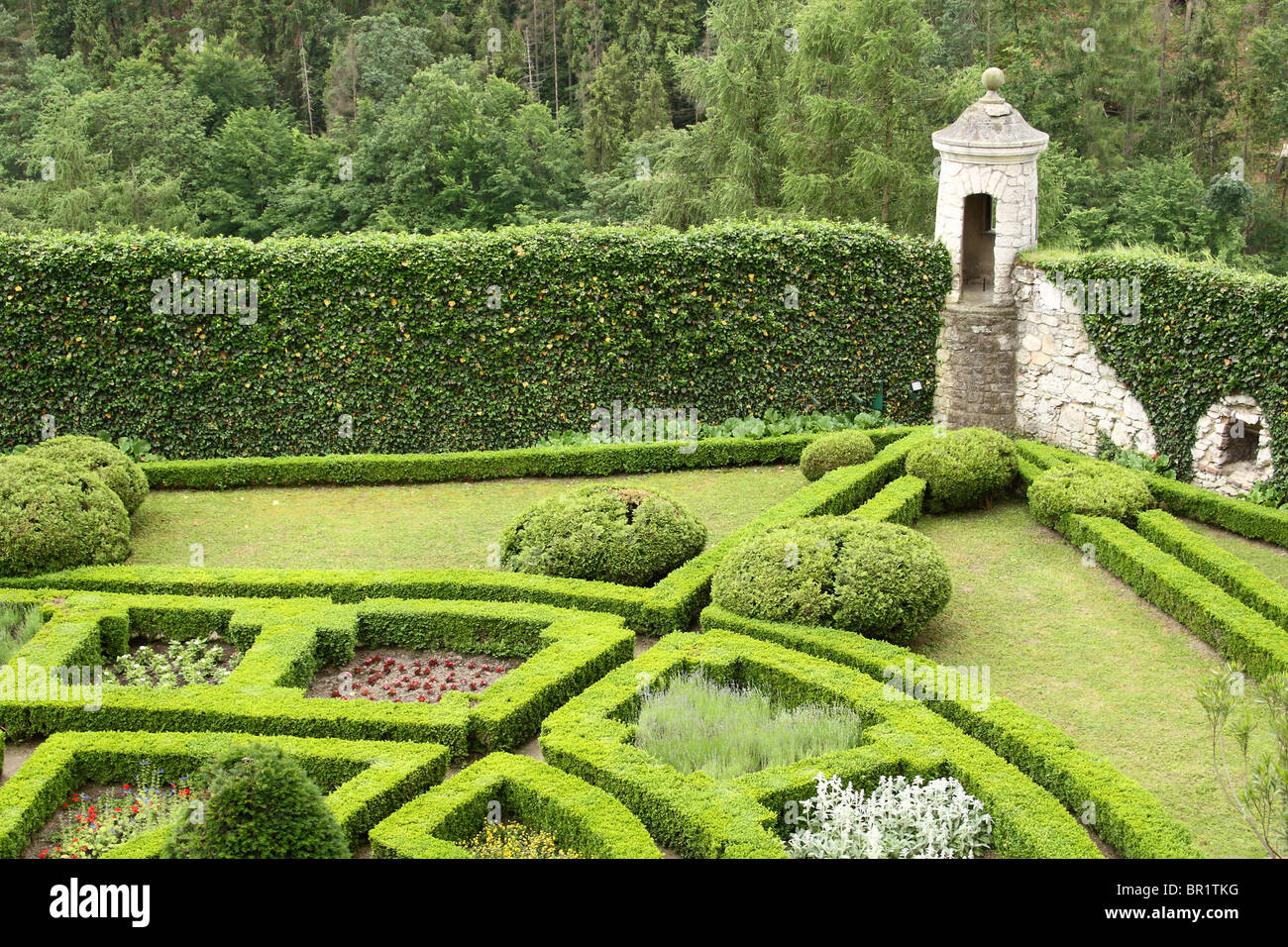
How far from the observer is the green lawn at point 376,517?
17.3 metres

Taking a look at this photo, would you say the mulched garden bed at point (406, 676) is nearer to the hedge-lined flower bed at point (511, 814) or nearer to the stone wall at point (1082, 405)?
the hedge-lined flower bed at point (511, 814)

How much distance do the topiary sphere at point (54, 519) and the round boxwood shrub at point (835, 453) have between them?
9.57 m

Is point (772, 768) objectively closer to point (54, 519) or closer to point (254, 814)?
point (254, 814)

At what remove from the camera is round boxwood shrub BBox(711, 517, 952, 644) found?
1352 centimetres

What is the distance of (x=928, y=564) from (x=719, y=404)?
27.7 ft

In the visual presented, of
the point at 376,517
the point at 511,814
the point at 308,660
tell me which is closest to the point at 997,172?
the point at 376,517

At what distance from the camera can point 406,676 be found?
13805 millimetres

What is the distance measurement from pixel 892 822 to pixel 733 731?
1.88 metres

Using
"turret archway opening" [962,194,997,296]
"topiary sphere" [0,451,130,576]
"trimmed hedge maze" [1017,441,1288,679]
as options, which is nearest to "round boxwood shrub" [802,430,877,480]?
"trimmed hedge maze" [1017,441,1288,679]

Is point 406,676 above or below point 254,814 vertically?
below

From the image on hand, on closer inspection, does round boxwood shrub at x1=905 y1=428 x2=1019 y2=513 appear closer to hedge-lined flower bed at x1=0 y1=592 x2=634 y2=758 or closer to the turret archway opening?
the turret archway opening

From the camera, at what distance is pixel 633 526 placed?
15.3 meters

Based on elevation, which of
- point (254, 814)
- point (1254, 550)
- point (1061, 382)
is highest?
point (1061, 382)
